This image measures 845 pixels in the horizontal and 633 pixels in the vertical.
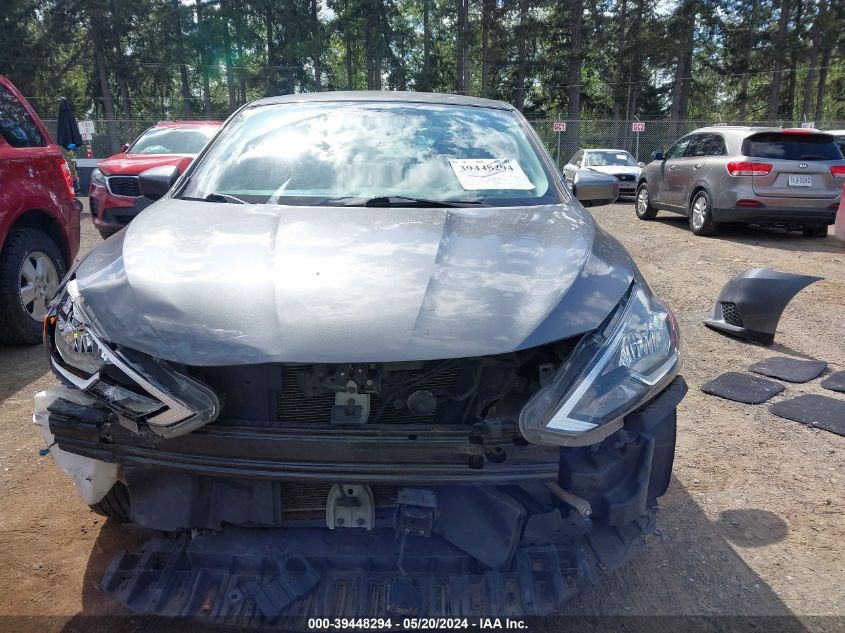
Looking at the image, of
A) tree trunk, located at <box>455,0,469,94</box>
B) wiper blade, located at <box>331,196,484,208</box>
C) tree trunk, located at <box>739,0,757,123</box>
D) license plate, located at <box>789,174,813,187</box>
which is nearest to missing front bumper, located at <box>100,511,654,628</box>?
wiper blade, located at <box>331,196,484,208</box>

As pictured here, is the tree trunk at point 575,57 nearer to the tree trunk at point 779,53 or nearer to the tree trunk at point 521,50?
the tree trunk at point 521,50

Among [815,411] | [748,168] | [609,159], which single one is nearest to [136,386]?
[815,411]

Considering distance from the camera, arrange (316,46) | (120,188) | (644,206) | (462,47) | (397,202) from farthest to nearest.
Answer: (462,47) → (316,46) → (644,206) → (120,188) → (397,202)

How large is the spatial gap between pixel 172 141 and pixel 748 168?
332 inches

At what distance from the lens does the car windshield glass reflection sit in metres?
8.98

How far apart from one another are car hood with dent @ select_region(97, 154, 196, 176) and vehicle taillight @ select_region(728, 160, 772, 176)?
7.57 meters

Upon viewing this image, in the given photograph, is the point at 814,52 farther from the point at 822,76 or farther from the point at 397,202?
the point at 397,202

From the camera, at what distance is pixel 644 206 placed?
38.8ft

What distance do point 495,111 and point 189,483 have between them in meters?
2.55

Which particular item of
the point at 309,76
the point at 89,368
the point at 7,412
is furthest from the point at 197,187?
the point at 309,76

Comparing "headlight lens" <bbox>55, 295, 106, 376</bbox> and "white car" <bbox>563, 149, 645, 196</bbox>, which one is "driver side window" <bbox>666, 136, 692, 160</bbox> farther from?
"headlight lens" <bbox>55, 295, 106, 376</bbox>

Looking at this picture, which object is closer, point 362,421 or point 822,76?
point 362,421

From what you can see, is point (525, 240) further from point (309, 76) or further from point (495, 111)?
point (309, 76)

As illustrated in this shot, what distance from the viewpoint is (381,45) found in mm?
35125
